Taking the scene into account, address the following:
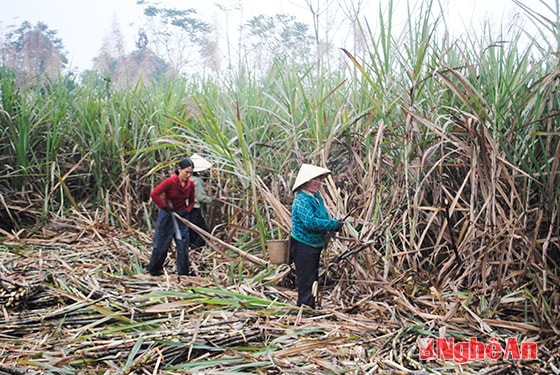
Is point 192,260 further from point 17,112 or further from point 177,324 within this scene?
point 17,112

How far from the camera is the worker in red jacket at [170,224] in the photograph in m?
4.71

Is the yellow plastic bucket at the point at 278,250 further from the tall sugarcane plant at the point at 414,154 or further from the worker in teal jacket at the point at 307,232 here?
the tall sugarcane plant at the point at 414,154

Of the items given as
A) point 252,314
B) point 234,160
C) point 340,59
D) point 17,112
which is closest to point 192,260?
point 234,160

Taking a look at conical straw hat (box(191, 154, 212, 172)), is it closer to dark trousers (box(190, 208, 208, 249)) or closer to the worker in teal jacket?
dark trousers (box(190, 208, 208, 249))

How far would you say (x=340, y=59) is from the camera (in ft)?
17.8

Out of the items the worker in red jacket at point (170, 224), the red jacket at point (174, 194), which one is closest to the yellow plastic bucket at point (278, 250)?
the worker in red jacket at point (170, 224)

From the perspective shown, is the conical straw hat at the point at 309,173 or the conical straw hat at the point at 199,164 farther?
the conical straw hat at the point at 199,164

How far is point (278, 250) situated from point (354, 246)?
1.57 feet

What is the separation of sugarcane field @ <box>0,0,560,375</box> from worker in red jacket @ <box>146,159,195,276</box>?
0.02m

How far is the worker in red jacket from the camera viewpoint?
15.4 feet

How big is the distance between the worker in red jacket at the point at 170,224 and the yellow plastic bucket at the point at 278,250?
107cm

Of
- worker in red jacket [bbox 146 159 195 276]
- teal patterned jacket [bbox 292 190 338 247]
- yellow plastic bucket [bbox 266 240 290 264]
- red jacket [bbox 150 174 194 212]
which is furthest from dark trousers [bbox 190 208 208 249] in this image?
teal patterned jacket [bbox 292 190 338 247]

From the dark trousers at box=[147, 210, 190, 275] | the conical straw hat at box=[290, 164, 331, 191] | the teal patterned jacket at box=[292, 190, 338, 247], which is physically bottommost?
the dark trousers at box=[147, 210, 190, 275]

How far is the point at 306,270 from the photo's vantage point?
3738 mm
